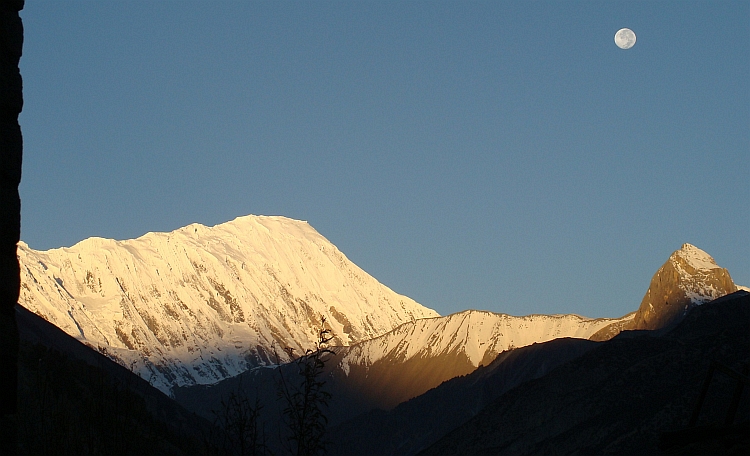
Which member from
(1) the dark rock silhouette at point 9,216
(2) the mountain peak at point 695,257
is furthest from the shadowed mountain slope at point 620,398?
(2) the mountain peak at point 695,257

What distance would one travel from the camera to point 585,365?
341 ft

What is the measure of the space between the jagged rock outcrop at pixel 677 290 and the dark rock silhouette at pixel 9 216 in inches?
6581

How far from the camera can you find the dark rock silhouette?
230 inches

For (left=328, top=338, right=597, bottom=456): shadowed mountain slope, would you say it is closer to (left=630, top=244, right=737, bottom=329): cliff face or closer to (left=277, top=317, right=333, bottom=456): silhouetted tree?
(left=630, top=244, right=737, bottom=329): cliff face

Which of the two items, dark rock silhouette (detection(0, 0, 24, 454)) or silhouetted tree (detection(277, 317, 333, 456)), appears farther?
silhouetted tree (detection(277, 317, 333, 456))

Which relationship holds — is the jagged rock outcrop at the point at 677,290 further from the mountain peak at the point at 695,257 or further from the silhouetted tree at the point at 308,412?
the silhouetted tree at the point at 308,412

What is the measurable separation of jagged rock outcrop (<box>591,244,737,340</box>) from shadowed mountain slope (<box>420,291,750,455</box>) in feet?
178

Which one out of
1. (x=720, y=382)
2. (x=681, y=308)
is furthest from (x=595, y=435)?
(x=681, y=308)

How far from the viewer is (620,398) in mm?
88562

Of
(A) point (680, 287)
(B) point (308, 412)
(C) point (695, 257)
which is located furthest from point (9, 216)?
(C) point (695, 257)

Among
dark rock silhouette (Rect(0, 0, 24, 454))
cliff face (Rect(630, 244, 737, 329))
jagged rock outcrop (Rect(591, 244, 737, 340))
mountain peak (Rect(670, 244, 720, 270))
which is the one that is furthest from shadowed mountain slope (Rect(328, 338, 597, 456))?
dark rock silhouette (Rect(0, 0, 24, 454))

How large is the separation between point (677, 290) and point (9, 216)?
18005 centimetres

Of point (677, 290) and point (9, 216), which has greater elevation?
point (677, 290)

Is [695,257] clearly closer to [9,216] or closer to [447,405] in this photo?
[447,405]
